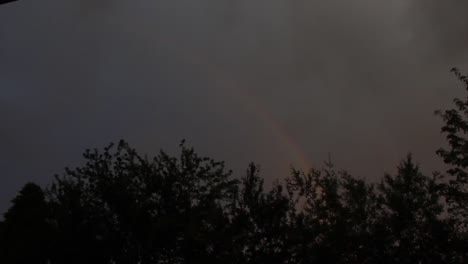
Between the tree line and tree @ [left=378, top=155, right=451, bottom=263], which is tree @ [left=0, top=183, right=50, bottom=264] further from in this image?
tree @ [left=378, top=155, right=451, bottom=263]

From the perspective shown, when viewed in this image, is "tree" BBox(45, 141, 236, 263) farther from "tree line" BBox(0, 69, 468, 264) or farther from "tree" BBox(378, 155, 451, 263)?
"tree" BBox(378, 155, 451, 263)

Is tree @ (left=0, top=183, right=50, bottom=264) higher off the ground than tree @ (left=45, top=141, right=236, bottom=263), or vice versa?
tree @ (left=0, top=183, right=50, bottom=264)

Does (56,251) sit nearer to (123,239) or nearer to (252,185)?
(123,239)

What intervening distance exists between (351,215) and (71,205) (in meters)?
17.7

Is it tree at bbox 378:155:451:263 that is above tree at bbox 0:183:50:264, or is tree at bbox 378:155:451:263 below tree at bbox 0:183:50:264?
below

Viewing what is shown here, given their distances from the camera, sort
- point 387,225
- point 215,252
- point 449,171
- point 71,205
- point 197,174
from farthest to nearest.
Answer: point 387,225 → point 197,174 → point 71,205 → point 215,252 → point 449,171

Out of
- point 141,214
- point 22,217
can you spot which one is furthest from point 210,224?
point 22,217

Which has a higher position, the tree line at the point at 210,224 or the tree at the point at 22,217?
the tree at the point at 22,217

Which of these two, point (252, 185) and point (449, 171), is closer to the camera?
point (449, 171)

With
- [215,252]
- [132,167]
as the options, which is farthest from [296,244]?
[132,167]

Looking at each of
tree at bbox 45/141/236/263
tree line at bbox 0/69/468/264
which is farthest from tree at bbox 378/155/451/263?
tree at bbox 45/141/236/263

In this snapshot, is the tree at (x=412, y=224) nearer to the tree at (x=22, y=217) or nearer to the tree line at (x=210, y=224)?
the tree line at (x=210, y=224)

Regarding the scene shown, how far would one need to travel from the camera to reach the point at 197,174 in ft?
101

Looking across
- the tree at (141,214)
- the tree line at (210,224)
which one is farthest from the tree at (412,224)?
the tree at (141,214)
